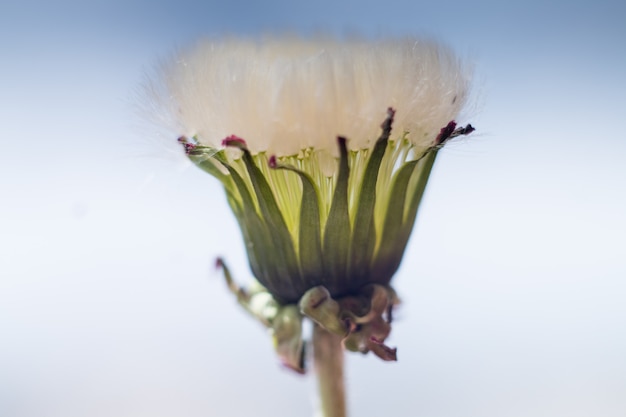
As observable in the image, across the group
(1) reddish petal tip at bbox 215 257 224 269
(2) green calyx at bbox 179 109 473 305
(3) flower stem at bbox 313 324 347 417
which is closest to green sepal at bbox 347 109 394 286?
(2) green calyx at bbox 179 109 473 305

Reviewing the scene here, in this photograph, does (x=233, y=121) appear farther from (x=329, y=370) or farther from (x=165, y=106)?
(x=329, y=370)

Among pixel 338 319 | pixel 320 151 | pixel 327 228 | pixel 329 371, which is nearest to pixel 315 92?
pixel 320 151

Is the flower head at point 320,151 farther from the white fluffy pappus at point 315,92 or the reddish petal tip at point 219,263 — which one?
the reddish petal tip at point 219,263

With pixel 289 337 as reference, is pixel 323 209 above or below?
above

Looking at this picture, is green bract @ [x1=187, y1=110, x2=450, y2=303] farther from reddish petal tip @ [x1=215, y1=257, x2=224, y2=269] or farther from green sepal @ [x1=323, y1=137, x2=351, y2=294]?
reddish petal tip @ [x1=215, y1=257, x2=224, y2=269]

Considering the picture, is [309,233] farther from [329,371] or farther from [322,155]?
[329,371]

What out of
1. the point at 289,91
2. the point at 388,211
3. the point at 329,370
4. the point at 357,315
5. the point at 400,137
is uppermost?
the point at 289,91

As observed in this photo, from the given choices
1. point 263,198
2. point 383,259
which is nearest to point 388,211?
point 383,259

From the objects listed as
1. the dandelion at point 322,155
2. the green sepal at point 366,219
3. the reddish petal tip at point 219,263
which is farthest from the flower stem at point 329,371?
the reddish petal tip at point 219,263
